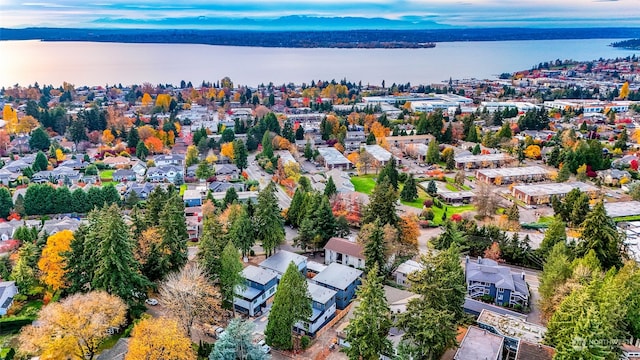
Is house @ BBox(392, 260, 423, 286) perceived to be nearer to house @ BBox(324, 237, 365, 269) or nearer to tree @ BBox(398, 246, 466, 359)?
house @ BBox(324, 237, 365, 269)

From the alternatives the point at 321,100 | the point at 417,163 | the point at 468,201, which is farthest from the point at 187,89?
the point at 468,201

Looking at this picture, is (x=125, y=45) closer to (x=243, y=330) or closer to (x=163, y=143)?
(x=163, y=143)

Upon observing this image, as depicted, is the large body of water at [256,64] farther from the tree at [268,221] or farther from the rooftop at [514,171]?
the tree at [268,221]

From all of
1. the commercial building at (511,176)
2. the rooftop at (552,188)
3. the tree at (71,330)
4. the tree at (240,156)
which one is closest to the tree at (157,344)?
the tree at (71,330)

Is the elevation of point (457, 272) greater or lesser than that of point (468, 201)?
greater

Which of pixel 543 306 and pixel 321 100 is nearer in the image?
pixel 543 306

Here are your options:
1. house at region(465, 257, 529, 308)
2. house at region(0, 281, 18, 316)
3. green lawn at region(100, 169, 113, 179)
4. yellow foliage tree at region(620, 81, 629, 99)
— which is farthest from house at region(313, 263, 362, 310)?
yellow foliage tree at region(620, 81, 629, 99)

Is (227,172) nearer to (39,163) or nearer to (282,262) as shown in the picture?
(39,163)

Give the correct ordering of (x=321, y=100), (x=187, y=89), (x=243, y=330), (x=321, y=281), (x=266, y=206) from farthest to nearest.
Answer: (x=187, y=89) < (x=321, y=100) < (x=266, y=206) < (x=321, y=281) < (x=243, y=330)
